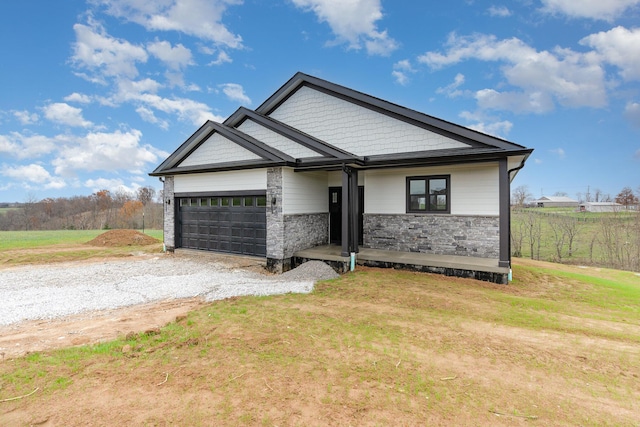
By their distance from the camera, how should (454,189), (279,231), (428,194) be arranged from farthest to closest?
(428,194) < (279,231) < (454,189)

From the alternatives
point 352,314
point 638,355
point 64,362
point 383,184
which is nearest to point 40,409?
point 64,362

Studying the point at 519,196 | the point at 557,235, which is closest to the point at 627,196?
the point at 519,196

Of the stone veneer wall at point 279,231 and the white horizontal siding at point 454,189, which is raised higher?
the white horizontal siding at point 454,189

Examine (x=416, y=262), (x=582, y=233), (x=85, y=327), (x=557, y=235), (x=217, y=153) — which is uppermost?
(x=217, y=153)

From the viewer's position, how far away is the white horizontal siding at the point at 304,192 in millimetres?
9695

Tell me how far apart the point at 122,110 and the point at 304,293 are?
20539mm

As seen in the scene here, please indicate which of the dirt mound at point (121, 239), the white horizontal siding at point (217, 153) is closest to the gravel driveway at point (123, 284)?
the white horizontal siding at point (217, 153)

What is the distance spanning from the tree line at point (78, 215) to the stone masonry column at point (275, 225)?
2841cm

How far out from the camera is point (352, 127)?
10.5 meters

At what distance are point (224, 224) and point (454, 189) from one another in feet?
28.9

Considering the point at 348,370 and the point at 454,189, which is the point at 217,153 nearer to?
the point at 454,189

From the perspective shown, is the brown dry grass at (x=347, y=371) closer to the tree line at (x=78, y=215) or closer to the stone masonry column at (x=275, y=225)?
the stone masonry column at (x=275, y=225)

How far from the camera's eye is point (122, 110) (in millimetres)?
19312

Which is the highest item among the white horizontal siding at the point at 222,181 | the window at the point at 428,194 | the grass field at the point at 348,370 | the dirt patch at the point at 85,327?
the white horizontal siding at the point at 222,181
